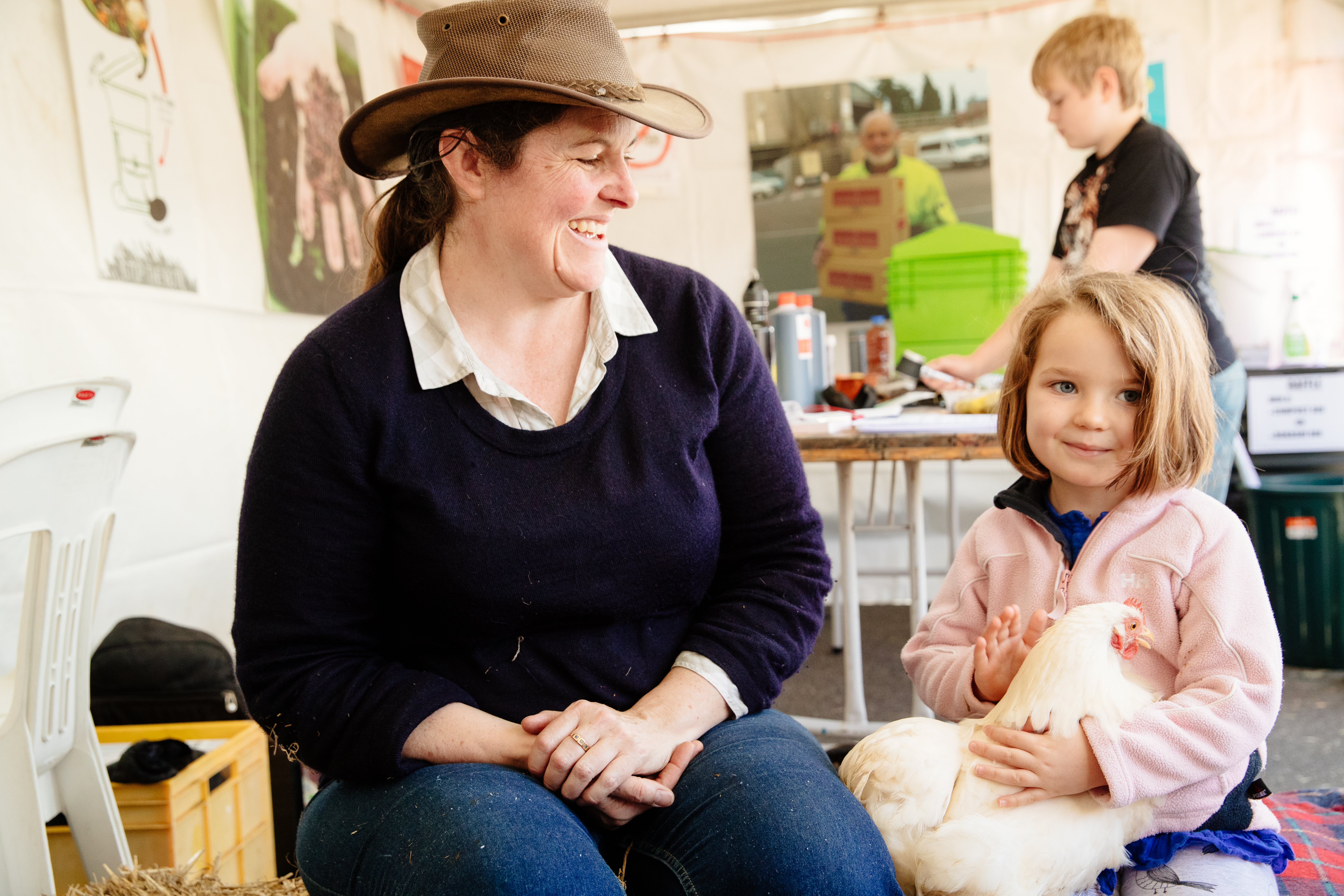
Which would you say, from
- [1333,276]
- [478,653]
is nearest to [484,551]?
[478,653]

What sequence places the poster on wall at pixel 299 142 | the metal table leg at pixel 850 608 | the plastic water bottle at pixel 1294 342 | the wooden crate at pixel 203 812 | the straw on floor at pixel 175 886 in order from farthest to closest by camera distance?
the plastic water bottle at pixel 1294 342 → the poster on wall at pixel 299 142 → the metal table leg at pixel 850 608 → the wooden crate at pixel 203 812 → the straw on floor at pixel 175 886

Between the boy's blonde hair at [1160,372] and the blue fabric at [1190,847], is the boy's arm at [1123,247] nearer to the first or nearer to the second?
the boy's blonde hair at [1160,372]

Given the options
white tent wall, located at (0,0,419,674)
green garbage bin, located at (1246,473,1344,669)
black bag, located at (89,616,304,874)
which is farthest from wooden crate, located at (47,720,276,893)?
green garbage bin, located at (1246,473,1344,669)

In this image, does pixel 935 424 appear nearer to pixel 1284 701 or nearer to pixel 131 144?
pixel 1284 701

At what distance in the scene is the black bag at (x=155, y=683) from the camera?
2248 millimetres

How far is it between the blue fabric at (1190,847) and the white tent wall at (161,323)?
2095 mm

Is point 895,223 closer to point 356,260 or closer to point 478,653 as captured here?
point 356,260

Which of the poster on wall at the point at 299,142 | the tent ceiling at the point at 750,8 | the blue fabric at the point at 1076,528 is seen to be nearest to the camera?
the blue fabric at the point at 1076,528

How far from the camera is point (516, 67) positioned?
1.23 metres

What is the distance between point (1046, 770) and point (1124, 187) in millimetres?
1905

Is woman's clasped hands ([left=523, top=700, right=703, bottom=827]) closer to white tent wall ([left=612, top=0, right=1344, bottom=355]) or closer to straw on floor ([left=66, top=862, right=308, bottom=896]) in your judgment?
straw on floor ([left=66, top=862, right=308, bottom=896])

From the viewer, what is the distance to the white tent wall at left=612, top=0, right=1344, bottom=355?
459 centimetres

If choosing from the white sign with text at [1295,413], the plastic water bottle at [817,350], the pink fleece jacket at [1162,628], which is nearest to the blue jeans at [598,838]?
the pink fleece jacket at [1162,628]

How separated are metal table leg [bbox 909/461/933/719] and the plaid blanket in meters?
1.07
